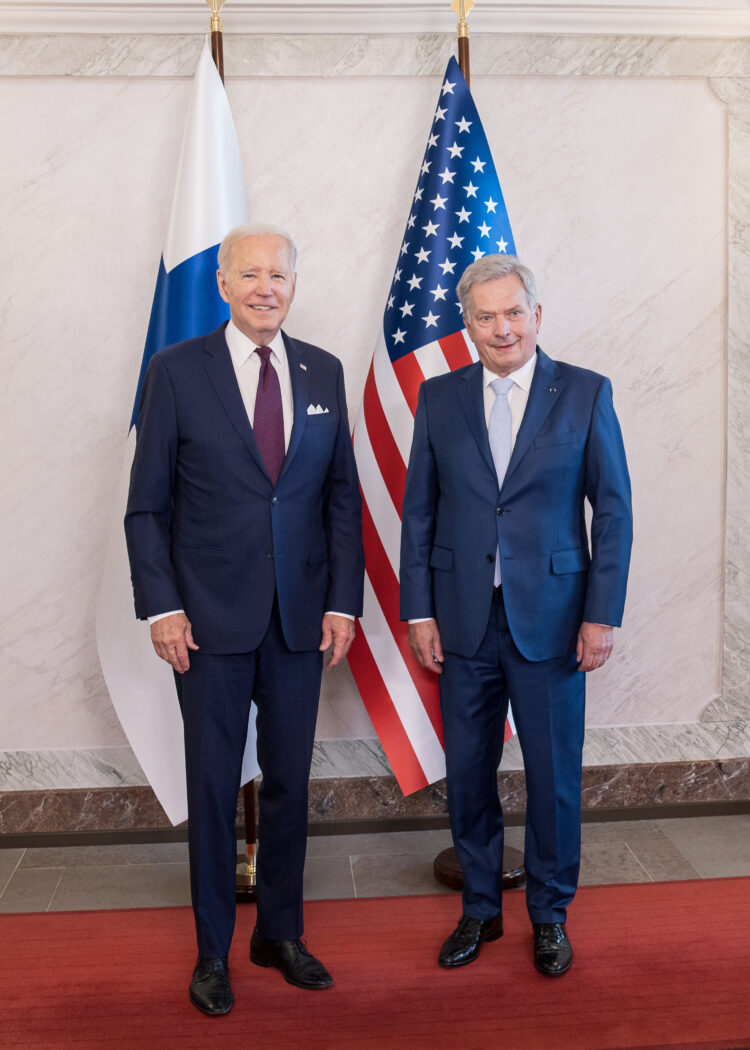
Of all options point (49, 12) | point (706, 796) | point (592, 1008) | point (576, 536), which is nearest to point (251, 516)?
point (576, 536)

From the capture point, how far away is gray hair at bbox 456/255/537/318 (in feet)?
7.78

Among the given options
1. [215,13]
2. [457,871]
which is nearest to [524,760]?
[457,871]

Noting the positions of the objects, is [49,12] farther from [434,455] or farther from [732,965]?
[732,965]

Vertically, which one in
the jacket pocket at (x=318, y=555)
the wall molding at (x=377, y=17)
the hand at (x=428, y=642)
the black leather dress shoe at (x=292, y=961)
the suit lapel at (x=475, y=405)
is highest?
the wall molding at (x=377, y=17)

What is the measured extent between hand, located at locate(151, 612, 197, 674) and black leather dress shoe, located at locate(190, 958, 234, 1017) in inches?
29.0

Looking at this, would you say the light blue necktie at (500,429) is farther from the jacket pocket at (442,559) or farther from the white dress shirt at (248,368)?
the white dress shirt at (248,368)

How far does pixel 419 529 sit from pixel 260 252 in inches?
31.1

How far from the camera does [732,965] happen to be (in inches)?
96.7

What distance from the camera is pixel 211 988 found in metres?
2.31

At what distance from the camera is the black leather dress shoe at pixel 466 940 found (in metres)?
2.49

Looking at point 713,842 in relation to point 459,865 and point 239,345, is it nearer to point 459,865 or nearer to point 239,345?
point 459,865

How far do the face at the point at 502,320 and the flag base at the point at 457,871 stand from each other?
60.8 inches

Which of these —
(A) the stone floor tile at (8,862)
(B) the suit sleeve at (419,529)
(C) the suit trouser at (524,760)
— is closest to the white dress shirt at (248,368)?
(B) the suit sleeve at (419,529)

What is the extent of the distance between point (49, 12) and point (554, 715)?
8.73 ft
